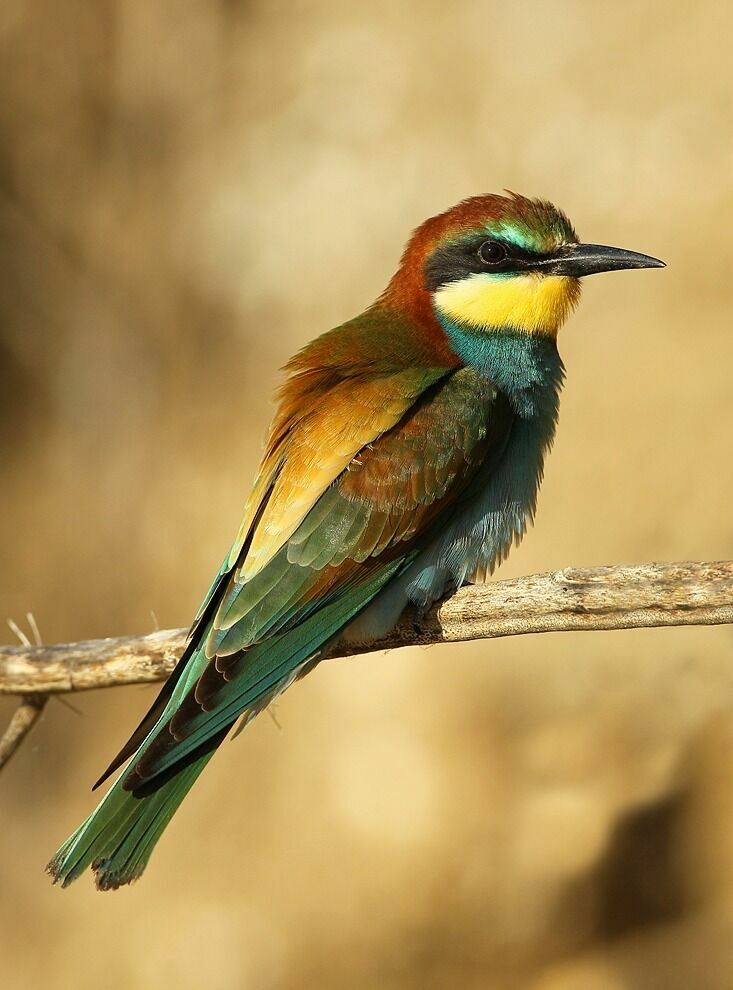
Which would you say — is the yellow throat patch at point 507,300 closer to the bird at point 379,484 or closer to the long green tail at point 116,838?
the bird at point 379,484

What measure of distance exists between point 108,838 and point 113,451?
2.99 m

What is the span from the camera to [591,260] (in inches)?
106

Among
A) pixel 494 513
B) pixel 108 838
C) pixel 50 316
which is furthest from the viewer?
pixel 50 316

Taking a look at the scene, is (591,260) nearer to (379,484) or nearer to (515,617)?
(379,484)

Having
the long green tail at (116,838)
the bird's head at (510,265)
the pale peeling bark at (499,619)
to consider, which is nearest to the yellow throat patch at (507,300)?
the bird's head at (510,265)

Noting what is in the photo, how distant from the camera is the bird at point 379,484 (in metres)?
2.21

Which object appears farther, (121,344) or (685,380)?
(121,344)

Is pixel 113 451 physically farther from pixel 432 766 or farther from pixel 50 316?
pixel 432 766

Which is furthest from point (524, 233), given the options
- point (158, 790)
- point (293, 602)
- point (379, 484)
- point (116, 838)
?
point (116, 838)

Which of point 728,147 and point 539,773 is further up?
point 728,147

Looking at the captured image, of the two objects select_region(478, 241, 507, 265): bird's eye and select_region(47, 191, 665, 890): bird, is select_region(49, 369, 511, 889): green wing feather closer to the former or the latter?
select_region(47, 191, 665, 890): bird

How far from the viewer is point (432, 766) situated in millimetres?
3959

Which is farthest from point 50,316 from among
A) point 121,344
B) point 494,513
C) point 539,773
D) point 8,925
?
point 494,513

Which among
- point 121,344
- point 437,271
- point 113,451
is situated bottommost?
point 113,451
